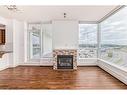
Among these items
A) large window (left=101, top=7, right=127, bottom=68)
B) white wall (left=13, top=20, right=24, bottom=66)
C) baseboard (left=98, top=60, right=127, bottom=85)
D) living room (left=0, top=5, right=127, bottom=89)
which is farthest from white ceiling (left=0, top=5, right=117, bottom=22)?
baseboard (left=98, top=60, right=127, bottom=85)

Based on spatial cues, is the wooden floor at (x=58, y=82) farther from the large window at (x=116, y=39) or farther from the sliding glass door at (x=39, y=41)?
the sliding glass door at (x=39, y=41)

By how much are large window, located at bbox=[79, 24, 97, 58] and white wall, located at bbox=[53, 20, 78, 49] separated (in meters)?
0.90

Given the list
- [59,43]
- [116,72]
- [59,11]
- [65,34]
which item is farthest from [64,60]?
[116,72]

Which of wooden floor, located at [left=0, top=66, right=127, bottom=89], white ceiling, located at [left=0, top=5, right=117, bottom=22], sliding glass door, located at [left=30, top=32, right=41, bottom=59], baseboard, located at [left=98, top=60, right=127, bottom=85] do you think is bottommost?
wooden floor, located at [left=0, top=66, right=127, bottom=89]

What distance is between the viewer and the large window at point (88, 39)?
9531 mm

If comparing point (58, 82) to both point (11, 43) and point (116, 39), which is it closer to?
point (116, 39)

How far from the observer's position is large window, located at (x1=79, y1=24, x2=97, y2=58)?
9531 millimetres

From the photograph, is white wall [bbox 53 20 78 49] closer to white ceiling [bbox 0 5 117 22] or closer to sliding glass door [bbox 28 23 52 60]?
sliding glass door [bbox 28 23 52 60]

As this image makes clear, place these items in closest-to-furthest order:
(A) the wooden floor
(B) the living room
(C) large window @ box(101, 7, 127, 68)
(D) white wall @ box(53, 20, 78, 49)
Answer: (A) the wooden floor → (C) large window @ box(101, 7, 127, 68) → (B) the living room → (D) white wall @ box(53, 20, 78, 49)

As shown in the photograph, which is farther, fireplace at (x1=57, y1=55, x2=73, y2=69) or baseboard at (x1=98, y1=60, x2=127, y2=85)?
fireplace at (x1=57, y1=55, x2=73, y2=69)

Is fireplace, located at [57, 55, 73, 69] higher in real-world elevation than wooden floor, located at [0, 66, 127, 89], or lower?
higher

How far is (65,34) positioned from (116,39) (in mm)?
3003

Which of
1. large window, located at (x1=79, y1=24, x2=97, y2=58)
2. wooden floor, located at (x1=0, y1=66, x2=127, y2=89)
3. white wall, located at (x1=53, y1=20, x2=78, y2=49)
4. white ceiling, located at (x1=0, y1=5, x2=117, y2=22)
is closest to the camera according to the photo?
wooden floor, located at (x1=0, y1=66, x2=127, y2=89)
